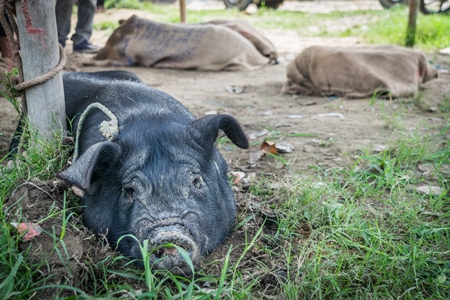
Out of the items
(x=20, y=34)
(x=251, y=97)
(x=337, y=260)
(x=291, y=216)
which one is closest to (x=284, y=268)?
(x=337, y=260)

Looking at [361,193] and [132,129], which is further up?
[132,129]

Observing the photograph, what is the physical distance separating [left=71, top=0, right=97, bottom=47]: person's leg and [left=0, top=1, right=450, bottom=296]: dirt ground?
63 cm

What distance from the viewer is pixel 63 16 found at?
7.60 metres

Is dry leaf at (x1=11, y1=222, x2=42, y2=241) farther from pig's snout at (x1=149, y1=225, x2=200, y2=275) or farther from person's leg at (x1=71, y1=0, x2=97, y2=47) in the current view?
person's leg at (x1=71, y1=0, x2=97, y2=47)

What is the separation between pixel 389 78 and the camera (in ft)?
20.2

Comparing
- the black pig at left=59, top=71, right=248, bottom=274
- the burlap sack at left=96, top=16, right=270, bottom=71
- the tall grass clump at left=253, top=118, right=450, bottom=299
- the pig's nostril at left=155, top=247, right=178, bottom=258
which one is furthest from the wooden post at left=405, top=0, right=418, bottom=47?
the pig's nostril at left=155, top=247, right=178, bottom=258

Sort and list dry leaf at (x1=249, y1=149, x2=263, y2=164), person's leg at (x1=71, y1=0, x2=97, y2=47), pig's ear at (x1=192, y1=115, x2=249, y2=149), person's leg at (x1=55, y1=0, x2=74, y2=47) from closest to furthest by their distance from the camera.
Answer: pig's ear at (x1=192, y1=115, x2=249, y2=149), dry leaf at (x1=249, y1=149, x2=263, y2=164), person's leg at (x1=55, y1=0, x2=74, y2=47), person's leg at (x1=71, y1=0, x2=97, y2=47)

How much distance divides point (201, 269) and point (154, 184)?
512 millimetres

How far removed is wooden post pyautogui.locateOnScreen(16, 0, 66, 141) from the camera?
130 inches

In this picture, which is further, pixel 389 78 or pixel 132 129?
pixel 389 78

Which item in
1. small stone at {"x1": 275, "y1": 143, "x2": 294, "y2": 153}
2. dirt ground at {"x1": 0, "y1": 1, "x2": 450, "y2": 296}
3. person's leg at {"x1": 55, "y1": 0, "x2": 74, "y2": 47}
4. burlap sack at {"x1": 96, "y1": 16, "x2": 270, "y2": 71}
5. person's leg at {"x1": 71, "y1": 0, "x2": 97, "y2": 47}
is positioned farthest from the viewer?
person's leg at {"x1": 71, "y1": 0, "x2": 97, "y2": 47}

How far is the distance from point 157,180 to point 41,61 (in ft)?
4.15

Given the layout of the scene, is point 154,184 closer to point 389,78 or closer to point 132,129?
point 132,129

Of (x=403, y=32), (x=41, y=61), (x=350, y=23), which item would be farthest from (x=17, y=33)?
(x=350, y=23)
